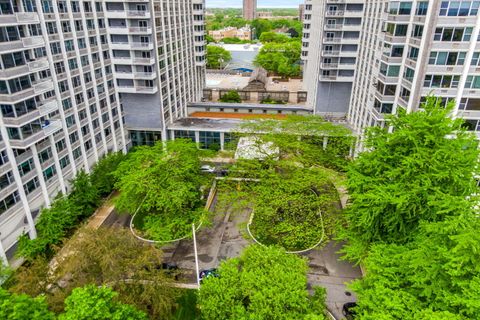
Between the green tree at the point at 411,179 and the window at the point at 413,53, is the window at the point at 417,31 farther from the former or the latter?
the green tree at the point at 411,179

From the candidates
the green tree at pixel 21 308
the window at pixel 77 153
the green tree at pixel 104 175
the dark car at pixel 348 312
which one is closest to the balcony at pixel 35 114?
the window at pixel 77 153

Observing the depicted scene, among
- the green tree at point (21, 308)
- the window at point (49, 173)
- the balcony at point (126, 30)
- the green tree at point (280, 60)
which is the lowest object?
the window at point (49, 173)

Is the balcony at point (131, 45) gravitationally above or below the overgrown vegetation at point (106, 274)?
above

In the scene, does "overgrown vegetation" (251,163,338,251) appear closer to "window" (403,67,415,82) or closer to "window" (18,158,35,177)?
"window" (403,67,415,82)

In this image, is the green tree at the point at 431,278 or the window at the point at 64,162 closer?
the green tree at the point at 431,278

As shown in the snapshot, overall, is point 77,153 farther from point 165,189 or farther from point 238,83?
point 238,83

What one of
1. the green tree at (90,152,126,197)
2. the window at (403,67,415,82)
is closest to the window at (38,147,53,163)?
the green tree at (90,152,126,197)

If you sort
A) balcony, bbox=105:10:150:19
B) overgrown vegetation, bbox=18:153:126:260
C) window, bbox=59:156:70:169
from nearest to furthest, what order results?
overgrown vegetation, bbox=18:153:126:260 < window, bbox=59:156:70:169 < balcony, bbox=105:10:150:19

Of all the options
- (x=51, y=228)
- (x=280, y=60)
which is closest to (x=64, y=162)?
(x=51, y=228)
